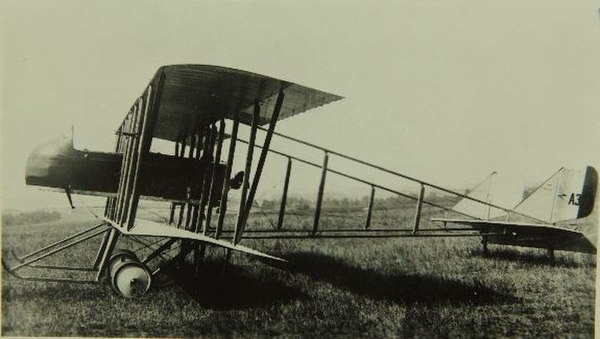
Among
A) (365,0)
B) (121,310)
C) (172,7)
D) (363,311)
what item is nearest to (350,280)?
(363,311)

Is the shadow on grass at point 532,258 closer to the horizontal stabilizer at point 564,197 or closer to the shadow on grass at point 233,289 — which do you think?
the horizontal stabilizer at point 564,197

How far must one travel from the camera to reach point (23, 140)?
16.5 feet

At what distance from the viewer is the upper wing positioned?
7.04m

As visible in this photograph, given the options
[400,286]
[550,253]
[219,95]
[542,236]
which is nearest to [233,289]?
[400,286]

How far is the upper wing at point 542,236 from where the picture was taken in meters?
7.04

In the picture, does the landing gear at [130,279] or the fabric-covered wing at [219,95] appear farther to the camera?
the landing gear at [130,279]

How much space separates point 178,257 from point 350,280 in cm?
240

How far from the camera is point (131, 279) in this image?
4.56 metres

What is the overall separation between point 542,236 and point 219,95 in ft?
18.1

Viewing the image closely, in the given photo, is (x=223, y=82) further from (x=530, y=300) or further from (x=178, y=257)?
(x=530, y=300)

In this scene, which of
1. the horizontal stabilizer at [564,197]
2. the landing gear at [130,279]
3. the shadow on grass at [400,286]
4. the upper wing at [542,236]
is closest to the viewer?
the landing gear at [130,279]

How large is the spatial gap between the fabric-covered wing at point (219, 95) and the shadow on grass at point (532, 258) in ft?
15.3

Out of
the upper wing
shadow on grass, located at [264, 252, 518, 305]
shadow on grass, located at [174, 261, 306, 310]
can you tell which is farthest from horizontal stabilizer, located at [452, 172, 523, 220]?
shadow on grass, located at [174, 261, 306, 310]

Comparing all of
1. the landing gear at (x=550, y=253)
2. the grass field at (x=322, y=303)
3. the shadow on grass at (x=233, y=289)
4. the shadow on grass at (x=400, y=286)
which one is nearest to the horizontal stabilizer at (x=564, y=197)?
the landing gear at (x=550, y=253)
